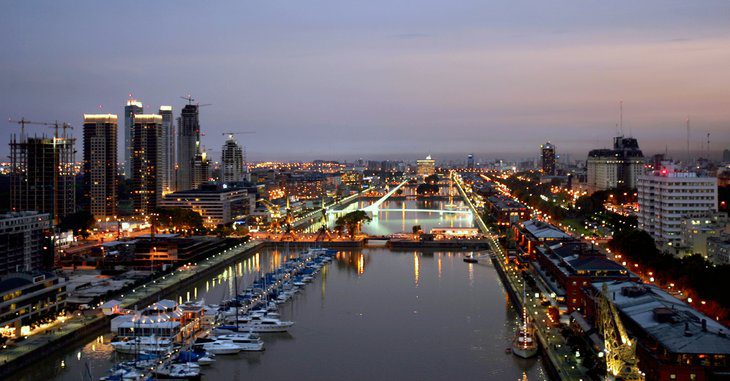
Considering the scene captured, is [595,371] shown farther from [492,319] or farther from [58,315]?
[58,315]

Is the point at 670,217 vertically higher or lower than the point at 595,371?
higher

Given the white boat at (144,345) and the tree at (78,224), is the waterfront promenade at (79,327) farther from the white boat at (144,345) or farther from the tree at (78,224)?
the tree at (78,224)

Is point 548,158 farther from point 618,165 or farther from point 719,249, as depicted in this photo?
point 719,249

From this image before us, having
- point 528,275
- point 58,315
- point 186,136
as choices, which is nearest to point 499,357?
point 528,275

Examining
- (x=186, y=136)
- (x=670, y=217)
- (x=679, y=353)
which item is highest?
(x=186, y=136)

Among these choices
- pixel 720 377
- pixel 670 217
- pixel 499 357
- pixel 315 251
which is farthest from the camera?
pixel 315 251

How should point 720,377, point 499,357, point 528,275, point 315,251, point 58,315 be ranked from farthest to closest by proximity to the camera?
point 315,251
point 528,275
point 58,315
point 499,357
point 720,377
